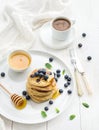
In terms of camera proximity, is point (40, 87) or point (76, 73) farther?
point (76, 73)

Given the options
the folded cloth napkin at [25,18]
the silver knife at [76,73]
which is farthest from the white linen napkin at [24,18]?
the silver knife at [76,73]

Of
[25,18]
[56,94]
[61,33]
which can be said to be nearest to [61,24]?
[61,33]

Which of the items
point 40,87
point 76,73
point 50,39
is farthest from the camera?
point 50,39

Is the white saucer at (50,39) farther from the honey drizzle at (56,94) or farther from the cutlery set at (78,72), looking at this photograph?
the honey drizzle at (56,94)

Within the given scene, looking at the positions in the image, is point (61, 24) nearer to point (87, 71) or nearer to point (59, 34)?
point (59, 34)

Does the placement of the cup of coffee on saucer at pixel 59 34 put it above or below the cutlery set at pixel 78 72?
above

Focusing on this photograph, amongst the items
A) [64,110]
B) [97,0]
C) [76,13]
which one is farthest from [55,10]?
[64,110]
